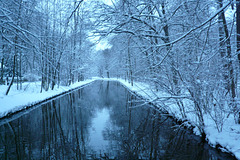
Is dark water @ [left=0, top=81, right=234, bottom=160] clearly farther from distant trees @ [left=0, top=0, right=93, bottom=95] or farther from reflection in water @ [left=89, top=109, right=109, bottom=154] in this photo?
distant trees @ [left=0, top=0, right=93, bottom=95]

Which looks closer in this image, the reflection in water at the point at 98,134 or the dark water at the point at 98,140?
the dark water at the point at 98,140

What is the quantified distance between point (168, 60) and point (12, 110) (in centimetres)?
930

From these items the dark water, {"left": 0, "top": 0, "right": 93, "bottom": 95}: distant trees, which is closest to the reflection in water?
the dark water

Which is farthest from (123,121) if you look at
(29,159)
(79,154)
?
(29,159)

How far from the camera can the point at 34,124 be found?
26.6ft

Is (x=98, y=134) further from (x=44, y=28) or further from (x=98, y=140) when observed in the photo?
(x=44, y=28)

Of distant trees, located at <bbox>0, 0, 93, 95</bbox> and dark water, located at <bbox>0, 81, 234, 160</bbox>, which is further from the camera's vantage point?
dark water, located at <bbox>0, 81, 234, 160</bbox>

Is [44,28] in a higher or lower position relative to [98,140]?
higher

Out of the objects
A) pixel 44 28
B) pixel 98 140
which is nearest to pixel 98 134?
pixel 98 140

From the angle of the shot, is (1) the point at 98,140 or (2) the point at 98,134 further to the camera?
(2) the point at 98,134

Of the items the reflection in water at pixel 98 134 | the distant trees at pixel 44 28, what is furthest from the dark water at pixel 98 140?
the distant trees at pixel 44 28

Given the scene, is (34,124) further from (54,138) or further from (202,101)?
(202,101)

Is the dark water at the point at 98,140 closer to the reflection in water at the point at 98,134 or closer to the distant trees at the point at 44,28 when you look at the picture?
the reflection in water at the point at 98,134

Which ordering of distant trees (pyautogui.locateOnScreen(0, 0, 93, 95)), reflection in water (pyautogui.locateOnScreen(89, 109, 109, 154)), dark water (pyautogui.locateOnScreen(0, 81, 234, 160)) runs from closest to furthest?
1. distant trees (pyautogui.locateOnScreen(0, 0, 93, 95))
2. dark water (pyautogui.locateOnScreen(0, 81, 234, 160))
3. reflection in water (pyautogui.locateOnScreen(89, 109, 109, 154))
